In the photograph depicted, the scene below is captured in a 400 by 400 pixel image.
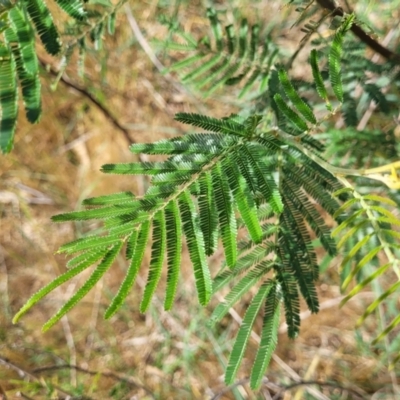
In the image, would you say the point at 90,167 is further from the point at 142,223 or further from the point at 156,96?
the point at 142,223

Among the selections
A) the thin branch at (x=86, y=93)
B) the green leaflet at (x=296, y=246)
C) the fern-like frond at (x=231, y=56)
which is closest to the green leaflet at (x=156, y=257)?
the green leaflet at (x=296, y=246)

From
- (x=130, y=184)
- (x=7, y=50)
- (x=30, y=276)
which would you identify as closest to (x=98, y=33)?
(x=7, y=50)

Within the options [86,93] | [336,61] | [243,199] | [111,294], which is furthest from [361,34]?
[111,294]

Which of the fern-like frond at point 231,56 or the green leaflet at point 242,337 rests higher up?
the fern-like frond at point 231,56

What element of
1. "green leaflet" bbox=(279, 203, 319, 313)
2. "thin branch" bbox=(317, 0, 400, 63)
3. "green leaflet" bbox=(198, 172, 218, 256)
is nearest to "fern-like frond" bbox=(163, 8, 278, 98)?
"thin branch" bbox=(317, 0, 400, 63)

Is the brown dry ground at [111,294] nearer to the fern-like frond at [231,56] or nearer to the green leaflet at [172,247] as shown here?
the fern-like frond at [231,56]

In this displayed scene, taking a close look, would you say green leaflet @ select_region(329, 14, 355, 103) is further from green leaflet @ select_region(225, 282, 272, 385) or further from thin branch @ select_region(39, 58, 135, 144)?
thin branch @ select_region(39, 58, 135, 144)

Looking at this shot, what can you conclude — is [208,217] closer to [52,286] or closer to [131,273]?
[131,273]
